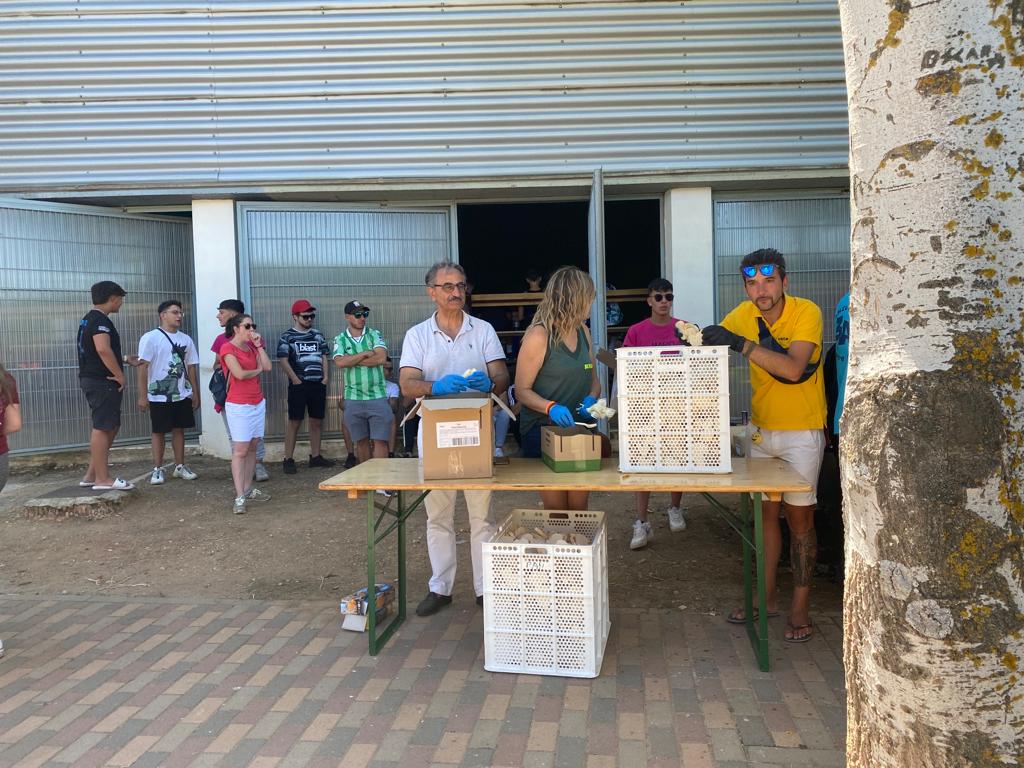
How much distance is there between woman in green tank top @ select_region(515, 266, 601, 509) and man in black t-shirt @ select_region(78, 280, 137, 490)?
4.47m

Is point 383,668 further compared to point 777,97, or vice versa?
point 777,97

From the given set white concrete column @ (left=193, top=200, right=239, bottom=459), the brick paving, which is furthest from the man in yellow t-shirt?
white concrete column @ (left=193, top=200, right=239, bottom=459)

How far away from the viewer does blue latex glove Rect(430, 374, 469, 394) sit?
143 inches

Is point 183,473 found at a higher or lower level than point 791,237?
lower

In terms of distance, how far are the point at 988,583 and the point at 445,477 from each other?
2368mm

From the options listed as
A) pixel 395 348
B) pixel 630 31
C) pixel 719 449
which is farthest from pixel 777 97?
pixel 719 449

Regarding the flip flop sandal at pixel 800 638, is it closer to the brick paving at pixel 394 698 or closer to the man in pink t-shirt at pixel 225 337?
the brick paving at pixel 394 698

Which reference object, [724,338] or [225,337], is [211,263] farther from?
[724,338]

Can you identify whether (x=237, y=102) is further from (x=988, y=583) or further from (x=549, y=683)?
(x=988, y=583)

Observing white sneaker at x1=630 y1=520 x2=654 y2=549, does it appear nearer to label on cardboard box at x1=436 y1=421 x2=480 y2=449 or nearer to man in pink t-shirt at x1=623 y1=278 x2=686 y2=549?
man in pink t-shirt at x1=623 y1=278 x2=686 y2=549

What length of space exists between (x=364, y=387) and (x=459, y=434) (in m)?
3.62

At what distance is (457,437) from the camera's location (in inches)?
136

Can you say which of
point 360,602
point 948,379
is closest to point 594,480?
point 360,602

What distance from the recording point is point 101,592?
15.5 ft
